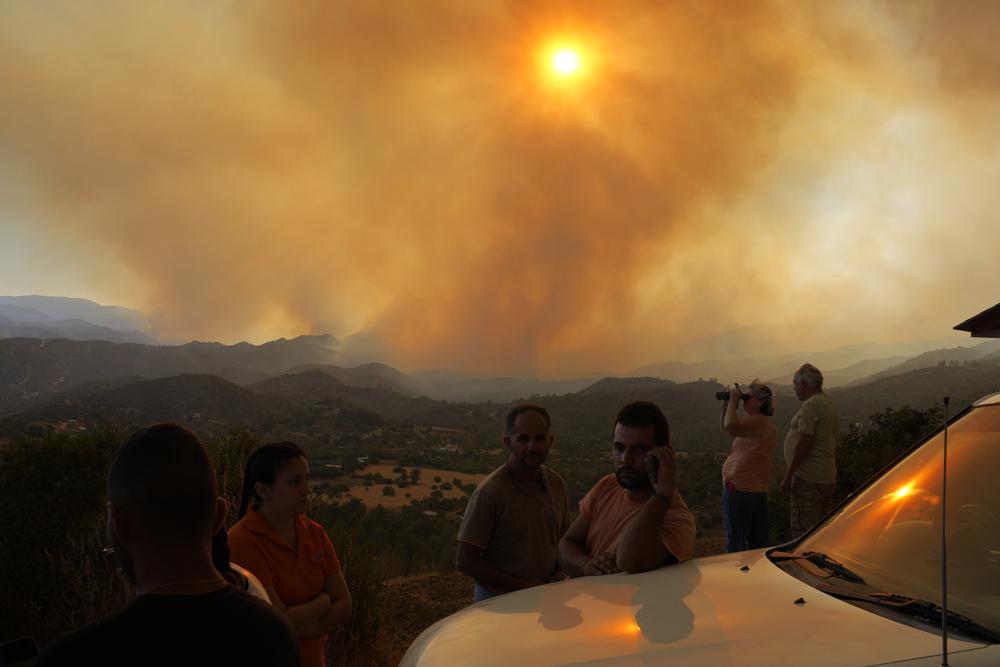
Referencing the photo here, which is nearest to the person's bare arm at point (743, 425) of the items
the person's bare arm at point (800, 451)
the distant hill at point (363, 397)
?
the person's bare arm at point (800, 451)

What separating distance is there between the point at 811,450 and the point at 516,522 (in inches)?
153

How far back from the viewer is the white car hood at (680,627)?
72.7 inches

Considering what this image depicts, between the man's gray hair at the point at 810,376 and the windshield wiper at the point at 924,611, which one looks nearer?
the windshield wiper at the point at 924,611

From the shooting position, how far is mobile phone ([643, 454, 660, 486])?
338 cm

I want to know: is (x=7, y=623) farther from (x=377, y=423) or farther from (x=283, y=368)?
(x=283, y=368)

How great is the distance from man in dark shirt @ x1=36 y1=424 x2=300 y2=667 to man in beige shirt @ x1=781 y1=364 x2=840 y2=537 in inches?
238

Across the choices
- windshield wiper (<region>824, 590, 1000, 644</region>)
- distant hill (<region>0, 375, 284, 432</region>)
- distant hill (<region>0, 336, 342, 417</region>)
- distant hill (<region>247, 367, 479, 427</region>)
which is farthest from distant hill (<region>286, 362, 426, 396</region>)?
windshield wiper (<region>824, 590, 1000, 644</region>)

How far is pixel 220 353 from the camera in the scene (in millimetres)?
90812

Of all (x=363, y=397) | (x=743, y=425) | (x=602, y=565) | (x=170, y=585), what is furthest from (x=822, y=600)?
(x=363, y=397)

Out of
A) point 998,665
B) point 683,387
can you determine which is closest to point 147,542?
point 998,665

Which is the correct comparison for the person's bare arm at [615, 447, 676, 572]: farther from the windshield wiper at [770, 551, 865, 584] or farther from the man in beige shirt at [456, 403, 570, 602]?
the man in beige shirt at [456, 403, 570, 602]

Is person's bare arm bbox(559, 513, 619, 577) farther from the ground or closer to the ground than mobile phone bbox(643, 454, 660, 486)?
closer to the ground

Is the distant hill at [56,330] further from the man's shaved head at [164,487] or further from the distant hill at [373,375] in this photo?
the man's shaved head at [164,487]

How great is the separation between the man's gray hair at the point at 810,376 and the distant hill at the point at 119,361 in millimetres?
50036
